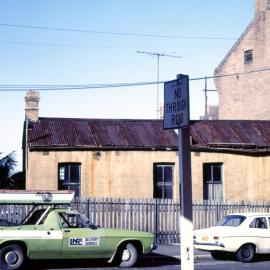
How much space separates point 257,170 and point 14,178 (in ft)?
45.7

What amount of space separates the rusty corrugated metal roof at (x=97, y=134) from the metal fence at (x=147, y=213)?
367cm

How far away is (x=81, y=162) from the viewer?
77.0ft

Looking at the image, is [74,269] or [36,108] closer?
[74,269]

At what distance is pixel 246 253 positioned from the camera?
1575 centimetres

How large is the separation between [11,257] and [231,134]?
15.8m

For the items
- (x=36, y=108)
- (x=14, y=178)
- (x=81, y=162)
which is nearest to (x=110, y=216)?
(x=81, y=162)

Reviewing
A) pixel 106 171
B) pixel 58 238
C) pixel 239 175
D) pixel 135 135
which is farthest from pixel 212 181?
pixel 58 238

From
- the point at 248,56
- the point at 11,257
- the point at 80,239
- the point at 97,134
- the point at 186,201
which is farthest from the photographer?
the point at 248,56

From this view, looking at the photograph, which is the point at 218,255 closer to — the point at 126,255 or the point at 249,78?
the point at 126,255

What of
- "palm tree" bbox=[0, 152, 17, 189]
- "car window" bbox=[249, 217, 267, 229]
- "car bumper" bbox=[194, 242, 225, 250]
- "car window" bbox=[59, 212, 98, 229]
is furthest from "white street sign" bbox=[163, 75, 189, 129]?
"palm tree" bbox=[0, 152, 17, 189]

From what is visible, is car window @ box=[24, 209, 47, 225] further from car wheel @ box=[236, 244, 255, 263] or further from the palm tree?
the palm tree

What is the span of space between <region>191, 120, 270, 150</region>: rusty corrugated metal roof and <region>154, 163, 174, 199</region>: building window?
1.67m

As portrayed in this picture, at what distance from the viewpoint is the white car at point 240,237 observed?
15.4 meters

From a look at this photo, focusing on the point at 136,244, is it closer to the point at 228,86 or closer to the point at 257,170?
the point at 257,170
